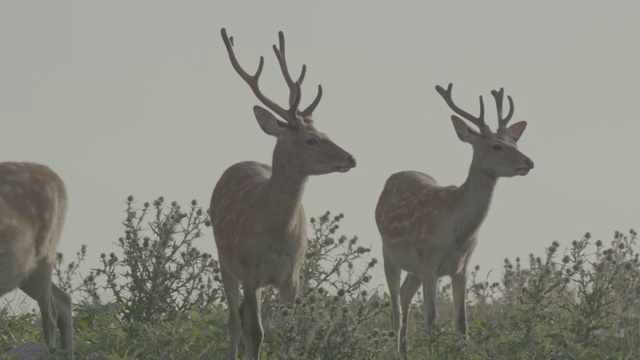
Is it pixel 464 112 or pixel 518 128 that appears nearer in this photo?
pixel 464 112

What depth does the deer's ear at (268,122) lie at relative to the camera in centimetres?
888

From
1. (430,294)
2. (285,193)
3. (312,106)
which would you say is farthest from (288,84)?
(430,294)

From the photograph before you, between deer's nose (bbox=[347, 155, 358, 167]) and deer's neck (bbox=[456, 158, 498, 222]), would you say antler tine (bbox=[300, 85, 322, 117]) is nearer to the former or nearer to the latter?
deer's nose (bbox=[347, 155, 358, 167])

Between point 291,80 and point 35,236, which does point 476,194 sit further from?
point 35,236

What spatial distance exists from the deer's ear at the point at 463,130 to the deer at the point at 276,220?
1.81 meters

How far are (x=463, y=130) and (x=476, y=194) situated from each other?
27.5 inches

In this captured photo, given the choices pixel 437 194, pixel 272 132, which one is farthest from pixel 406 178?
pixel 272 132

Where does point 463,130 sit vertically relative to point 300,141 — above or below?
above

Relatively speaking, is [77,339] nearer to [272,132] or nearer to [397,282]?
[272,132]

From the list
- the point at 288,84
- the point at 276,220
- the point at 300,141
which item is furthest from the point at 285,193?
the point at 288,84

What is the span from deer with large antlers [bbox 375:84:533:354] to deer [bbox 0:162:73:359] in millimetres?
2595

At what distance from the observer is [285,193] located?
878cm

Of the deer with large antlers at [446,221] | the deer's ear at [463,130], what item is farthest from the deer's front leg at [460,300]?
the deer's ear at [463,130]

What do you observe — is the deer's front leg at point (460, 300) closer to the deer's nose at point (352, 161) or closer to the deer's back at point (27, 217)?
the deer's nose at point (352, 161)
